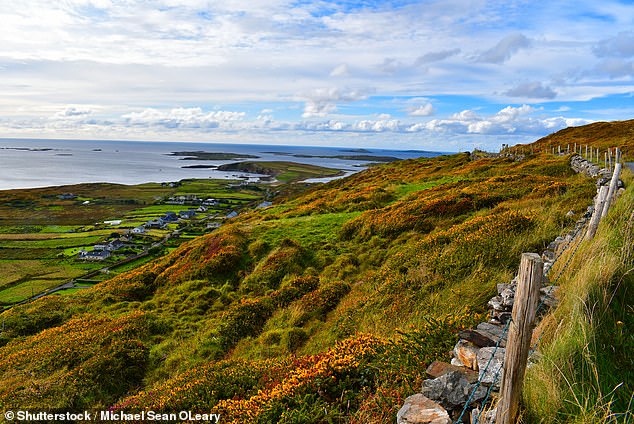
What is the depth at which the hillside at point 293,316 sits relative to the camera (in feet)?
23.3

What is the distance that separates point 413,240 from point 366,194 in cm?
1420

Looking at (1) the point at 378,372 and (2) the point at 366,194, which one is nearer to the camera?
(1) the point at 378,372

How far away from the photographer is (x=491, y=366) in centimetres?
498

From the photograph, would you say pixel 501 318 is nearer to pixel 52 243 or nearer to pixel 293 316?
pixel 293 316

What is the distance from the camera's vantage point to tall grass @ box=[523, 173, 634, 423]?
12.5 ft

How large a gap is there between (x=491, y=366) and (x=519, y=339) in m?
1.62

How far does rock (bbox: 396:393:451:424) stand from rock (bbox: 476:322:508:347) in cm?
175

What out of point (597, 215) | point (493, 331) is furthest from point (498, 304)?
point (597, 215)

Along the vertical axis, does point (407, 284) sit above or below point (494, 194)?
below

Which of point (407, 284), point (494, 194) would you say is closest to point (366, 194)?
point (494, 194)

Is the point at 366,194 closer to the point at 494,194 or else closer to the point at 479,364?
the point at 494,194

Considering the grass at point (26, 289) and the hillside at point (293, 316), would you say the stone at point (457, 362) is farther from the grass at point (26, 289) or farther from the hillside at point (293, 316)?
the grass at point (26, 289)

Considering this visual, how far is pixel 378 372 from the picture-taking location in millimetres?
6910

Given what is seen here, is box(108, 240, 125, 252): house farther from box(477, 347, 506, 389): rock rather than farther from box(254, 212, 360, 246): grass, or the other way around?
box(477, 347, 506, 389): rock
